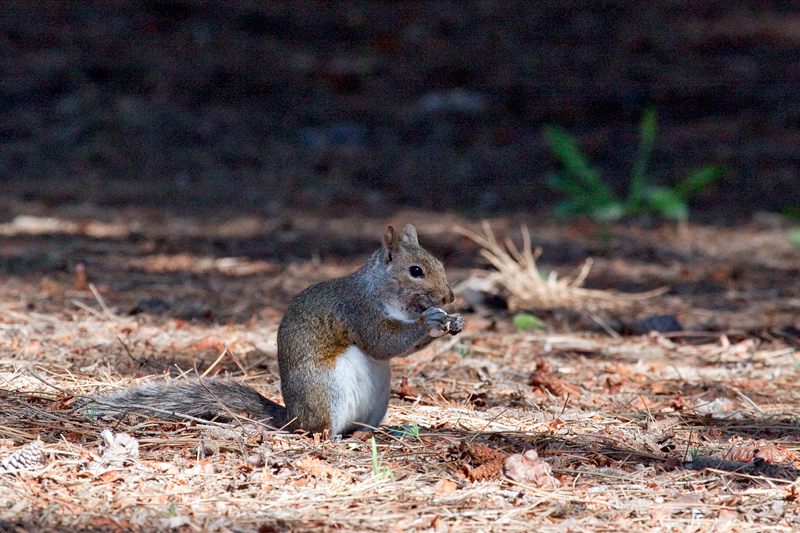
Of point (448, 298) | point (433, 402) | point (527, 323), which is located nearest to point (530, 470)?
point (448, 298)

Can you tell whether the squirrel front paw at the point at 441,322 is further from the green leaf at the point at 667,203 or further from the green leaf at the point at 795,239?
the green leaf at the point at 667,203

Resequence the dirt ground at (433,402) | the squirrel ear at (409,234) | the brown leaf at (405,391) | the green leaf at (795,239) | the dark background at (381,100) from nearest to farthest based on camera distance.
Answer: the dirt ground at (433,402) → the squirrel ear at (409,234) → the brown leaf at (405,391) → the green leaf at (795,239) → the dark background at (381,100)

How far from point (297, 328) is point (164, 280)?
7.80 ft

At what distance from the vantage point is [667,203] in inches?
256

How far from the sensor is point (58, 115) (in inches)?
332

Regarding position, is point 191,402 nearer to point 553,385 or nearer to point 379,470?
point 379,470

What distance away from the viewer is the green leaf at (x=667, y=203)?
6.48 meters

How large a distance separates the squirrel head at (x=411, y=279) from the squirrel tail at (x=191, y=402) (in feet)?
1.64

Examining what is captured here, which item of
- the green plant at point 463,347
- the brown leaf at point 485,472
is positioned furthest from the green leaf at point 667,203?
the brown leaf at point 485,472

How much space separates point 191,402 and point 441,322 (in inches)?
30.8

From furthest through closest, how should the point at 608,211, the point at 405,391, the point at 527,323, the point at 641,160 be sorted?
the point at 641,160 < the point at 608,211 < the point at 527,323 < the point at 405,391

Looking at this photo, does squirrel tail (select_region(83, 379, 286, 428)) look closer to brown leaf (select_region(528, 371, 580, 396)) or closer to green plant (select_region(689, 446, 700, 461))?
brown leaf (select_region(528, 371, 580, 396))

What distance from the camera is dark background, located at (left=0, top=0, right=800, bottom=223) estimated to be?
7.39m

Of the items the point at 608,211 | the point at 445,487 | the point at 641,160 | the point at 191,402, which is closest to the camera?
the point at 445,487
